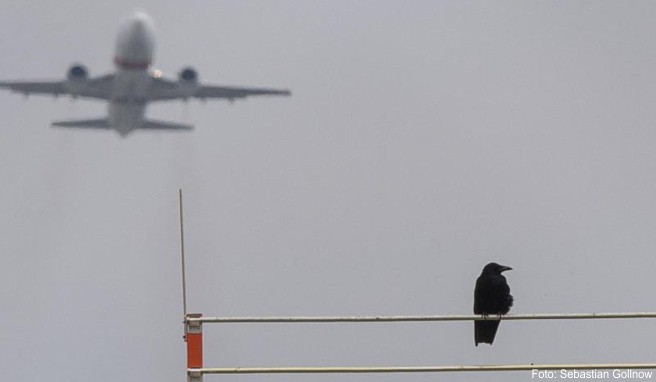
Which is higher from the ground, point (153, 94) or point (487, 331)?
point (153, 94)

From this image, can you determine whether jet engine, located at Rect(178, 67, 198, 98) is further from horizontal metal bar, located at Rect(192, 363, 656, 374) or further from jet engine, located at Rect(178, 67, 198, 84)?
horizontal metal bar, located at Rect(192, 363, 656, 374)

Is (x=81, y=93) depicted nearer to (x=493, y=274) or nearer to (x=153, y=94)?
(x=153, y=94)

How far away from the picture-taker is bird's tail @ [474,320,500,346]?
78.3 ft

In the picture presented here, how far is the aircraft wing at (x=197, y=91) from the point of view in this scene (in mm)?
67500

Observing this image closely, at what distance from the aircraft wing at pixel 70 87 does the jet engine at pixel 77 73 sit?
199 millimetres

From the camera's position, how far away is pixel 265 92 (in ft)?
225

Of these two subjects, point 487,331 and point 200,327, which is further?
point 487,331

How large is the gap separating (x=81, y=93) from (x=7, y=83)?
126 inches

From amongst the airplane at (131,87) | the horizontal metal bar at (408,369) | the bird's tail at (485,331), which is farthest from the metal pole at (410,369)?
the airplane at (131,87)

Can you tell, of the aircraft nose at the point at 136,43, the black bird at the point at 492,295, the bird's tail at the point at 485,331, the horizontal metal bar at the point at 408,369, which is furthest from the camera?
A: the aircraft nose at the point at 136,43

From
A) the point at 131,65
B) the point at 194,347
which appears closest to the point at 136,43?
the point at 131,65

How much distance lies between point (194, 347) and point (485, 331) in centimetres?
842

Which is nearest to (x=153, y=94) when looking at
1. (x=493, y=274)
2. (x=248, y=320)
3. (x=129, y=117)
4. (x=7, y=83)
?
(x=129, y=117)

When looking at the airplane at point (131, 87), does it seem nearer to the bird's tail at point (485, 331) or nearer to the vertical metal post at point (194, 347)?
the bird's tail at point (485, 331)
